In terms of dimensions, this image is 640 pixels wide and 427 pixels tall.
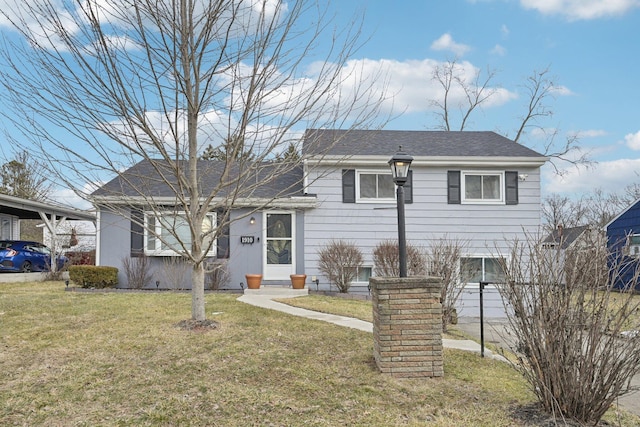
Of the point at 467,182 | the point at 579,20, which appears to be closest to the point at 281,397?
the point at 467,182

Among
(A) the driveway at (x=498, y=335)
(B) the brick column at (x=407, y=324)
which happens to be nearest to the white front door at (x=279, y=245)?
(A) the driveway at (x=498, y=335)

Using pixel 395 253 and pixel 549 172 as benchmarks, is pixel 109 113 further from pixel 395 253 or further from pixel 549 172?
pixel 549 172

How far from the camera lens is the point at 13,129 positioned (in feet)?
19.5

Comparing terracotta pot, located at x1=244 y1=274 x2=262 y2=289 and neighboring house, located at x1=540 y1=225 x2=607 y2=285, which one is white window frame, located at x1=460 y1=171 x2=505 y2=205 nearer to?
terracotta pot, located at x1=244 y1=274 x2=262 y2=289

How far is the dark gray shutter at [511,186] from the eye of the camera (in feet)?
43.6

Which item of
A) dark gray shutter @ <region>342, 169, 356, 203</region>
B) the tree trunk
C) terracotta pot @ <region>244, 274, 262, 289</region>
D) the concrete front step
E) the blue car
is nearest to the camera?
the tree trunk

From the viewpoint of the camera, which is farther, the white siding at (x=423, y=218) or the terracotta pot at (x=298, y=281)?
the white siding at (x=423, y=218)

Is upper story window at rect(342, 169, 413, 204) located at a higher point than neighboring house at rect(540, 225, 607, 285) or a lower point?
higher

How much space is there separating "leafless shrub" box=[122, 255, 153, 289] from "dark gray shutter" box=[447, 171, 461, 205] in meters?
8.45

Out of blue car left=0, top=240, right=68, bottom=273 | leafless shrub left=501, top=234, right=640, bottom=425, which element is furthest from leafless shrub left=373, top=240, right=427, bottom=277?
blue car left=0, top=240, right=68, bottom=273

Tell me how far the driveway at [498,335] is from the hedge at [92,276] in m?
Result: 8.65

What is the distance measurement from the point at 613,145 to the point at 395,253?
17.0m

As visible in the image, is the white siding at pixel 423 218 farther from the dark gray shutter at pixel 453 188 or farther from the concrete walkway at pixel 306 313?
the concrete walkway at pixel 306 313

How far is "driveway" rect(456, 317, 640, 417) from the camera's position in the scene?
514 centimetres
